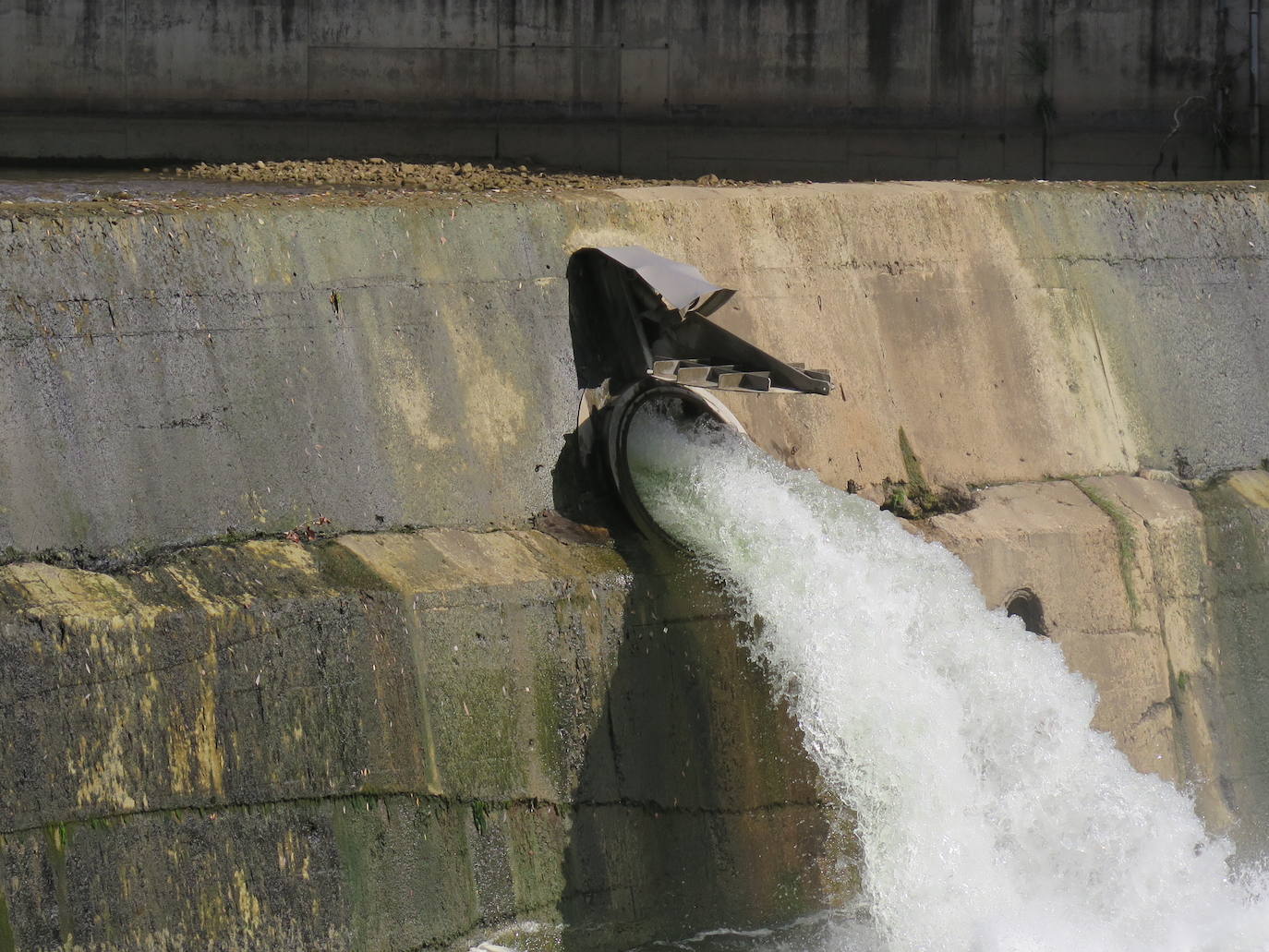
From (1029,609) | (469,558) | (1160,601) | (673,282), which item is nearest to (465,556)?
(469,558)

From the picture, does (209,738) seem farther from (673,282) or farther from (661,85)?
(661,85)

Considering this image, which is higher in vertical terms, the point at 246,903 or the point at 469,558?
the point at 469,558

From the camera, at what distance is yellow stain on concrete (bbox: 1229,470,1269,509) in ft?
27.9

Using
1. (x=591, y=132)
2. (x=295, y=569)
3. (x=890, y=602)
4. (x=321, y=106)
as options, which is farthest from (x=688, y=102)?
(x=295, y=569)

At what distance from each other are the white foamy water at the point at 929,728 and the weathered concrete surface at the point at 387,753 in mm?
294

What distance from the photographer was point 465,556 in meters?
6.25

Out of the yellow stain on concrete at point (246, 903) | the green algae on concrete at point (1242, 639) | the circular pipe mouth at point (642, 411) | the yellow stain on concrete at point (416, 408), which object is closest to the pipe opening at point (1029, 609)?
the green algae on concrete at point (1242, 639)

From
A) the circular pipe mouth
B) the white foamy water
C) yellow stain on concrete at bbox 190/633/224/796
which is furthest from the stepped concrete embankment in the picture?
the white foamy water

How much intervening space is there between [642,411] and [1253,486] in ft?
12.8

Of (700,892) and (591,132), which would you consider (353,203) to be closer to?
(700,892)

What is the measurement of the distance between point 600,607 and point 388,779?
1.15 meters

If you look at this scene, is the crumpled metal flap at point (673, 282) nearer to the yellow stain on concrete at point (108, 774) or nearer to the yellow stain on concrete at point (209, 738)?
the yellow stain on concrete at point (209, 738)

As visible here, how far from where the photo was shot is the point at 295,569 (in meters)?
5.79

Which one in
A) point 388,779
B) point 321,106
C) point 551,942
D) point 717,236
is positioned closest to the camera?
point 388,779
